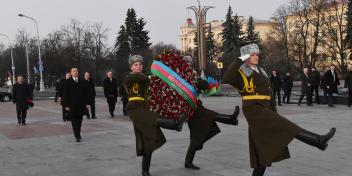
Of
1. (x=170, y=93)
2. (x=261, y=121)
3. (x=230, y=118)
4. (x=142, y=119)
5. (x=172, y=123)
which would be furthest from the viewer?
(x=170, y=93)

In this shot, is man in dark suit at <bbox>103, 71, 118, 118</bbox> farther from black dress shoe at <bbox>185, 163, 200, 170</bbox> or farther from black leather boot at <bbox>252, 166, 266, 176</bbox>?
black leather boot at <bbox>252, 166, 266, 176</bbox>

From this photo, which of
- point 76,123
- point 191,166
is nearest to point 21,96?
point 76,123

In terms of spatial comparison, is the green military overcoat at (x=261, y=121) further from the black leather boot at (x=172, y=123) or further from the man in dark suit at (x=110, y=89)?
the man in dark suit at (x=110, y=89)

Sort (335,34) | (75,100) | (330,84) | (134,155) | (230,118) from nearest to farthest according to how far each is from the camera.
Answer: (230,118) → (134,155) → (75,100) → (330,84) → (335,34)

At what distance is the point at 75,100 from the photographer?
11508 mm

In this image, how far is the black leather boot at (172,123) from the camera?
6887 mm

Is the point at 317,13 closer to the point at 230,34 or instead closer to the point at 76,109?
the point at 230,34

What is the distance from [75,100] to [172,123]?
511 centimetres

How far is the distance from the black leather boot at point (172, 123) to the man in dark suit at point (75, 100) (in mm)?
4833

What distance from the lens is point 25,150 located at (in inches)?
403

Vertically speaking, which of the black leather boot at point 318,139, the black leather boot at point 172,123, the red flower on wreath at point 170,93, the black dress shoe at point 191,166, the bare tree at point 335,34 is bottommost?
the black dress shoe at point 191,166

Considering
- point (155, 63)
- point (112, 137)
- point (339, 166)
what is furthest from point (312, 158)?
point (112, 137)

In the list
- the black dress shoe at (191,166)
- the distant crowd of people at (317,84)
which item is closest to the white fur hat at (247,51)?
the black dress shoe at (191,166)

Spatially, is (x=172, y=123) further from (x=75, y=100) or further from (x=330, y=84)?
(x=330, y=84)
